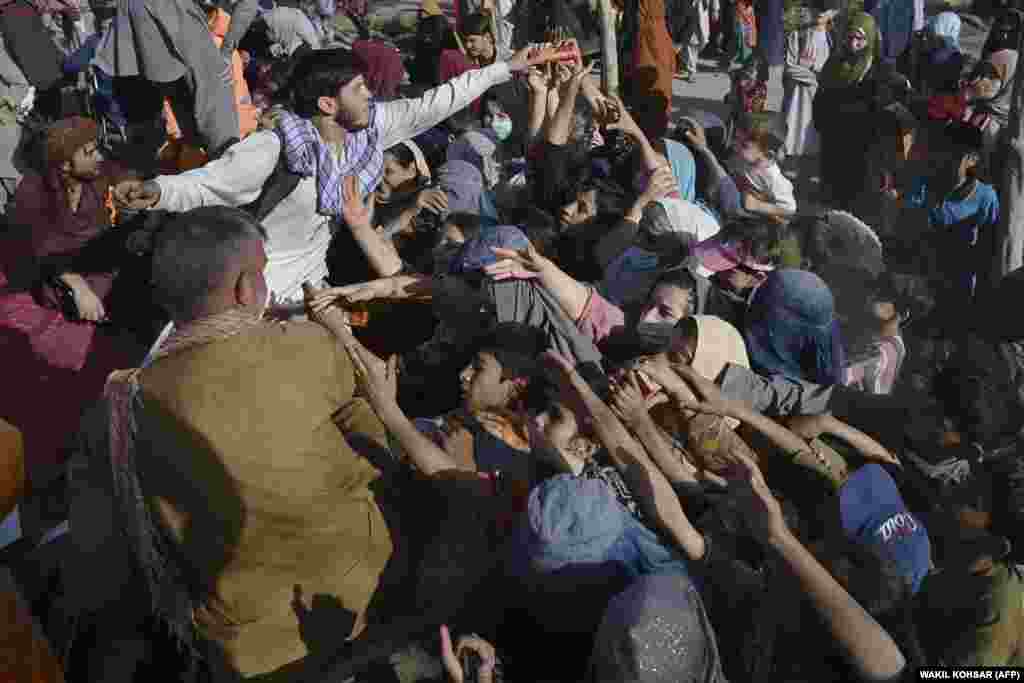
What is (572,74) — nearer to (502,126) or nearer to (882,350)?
(502,126)

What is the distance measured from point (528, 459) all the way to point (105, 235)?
6.70 feet

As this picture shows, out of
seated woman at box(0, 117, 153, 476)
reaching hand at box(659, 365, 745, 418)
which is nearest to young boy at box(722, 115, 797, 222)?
reaching hand at box(659, 365, 745, 418)

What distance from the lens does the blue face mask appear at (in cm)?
618

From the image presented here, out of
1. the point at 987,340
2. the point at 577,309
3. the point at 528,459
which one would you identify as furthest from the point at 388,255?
the point at 987,340

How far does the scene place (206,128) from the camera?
5.39 meters

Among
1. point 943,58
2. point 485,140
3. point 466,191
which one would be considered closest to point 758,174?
point 466,191

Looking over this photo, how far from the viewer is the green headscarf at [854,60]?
20.5 ft

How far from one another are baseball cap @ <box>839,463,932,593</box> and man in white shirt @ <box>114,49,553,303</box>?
2.19m

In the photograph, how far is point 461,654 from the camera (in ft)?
6.66

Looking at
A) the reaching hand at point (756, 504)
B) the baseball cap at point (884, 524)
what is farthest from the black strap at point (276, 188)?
the baseball cap at point (884, 524)

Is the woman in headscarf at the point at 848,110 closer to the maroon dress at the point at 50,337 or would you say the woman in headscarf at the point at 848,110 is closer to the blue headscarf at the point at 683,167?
the blue headscarf at the point at 683,167

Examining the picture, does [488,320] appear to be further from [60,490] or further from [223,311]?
[60,490]

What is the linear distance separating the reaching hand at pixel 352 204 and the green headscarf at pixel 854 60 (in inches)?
153

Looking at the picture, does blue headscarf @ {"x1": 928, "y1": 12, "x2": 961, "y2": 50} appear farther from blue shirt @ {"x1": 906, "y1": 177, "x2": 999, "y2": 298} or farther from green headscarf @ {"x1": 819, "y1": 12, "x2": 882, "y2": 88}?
blue shirt @ {"x1": 906, "y1": 177, "x2": 999, "y2": 298}
